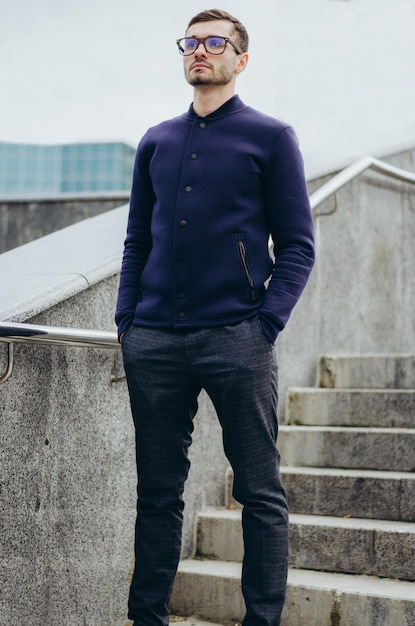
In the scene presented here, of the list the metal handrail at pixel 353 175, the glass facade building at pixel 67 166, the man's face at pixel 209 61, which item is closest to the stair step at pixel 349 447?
the metal handrail at pixel 353 175

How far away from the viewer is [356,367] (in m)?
4.76

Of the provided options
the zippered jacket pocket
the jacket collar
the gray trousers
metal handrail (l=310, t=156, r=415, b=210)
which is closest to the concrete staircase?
the gray trousers

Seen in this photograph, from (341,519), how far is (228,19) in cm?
216

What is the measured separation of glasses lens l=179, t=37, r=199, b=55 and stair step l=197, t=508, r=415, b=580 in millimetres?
1983

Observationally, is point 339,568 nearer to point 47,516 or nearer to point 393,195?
point 47,516

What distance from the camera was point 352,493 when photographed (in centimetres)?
375

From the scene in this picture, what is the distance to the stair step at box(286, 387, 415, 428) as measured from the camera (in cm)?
421

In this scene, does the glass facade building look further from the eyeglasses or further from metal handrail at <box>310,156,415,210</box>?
the eyeglasses

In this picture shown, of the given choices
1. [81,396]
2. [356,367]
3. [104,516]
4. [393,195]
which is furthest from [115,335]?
[393,195]

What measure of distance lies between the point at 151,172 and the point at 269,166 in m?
0.38


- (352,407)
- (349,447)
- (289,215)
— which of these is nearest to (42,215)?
(352,407)

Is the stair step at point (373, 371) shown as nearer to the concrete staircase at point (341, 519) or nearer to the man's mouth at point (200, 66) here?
the concrete staircase at point (341, 519)

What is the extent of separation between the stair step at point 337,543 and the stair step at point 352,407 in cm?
72

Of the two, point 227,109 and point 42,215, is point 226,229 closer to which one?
point 227,109
